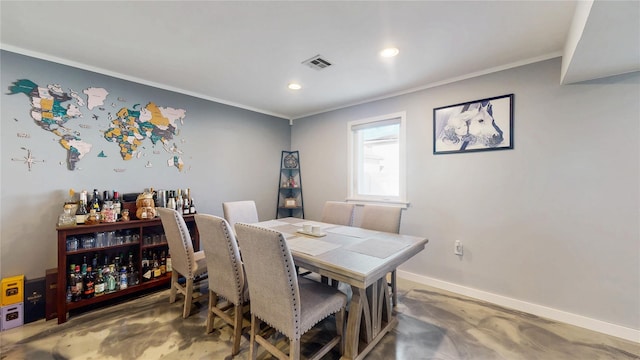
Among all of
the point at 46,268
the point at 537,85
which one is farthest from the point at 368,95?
the point at 46,268

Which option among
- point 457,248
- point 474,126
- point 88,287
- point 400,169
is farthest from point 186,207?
point 474,126

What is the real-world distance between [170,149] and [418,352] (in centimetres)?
335

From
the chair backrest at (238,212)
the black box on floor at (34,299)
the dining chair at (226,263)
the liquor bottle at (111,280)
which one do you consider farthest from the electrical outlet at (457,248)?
the black box on floor at (34,299)

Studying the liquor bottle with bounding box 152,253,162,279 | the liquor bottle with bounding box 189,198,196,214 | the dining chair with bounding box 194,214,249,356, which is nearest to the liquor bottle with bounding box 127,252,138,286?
the liquor bottle with bounding box 152,253,162,279

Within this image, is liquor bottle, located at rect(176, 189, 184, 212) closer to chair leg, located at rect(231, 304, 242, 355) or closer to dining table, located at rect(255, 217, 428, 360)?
dining table, located at rect(255, 217, 428, 360)

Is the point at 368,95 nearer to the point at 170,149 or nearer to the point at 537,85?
the point at 537,85

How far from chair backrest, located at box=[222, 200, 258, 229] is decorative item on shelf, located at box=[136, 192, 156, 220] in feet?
2.38

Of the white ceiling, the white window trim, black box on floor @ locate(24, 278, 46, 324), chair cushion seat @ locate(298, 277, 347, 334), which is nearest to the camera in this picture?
chair cushion seat @ locate(298, 277, 347, 334)

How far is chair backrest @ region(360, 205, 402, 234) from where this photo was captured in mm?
2494

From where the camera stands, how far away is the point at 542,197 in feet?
7.49

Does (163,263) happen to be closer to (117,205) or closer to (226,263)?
(117,205)

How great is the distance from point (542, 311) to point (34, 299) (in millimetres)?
4538

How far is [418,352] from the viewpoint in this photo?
5.90ft

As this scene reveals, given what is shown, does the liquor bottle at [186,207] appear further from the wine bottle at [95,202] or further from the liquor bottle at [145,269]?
the wine bottle at [95,202]
